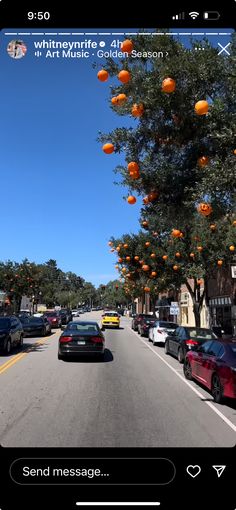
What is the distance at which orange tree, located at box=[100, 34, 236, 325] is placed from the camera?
6035 mm

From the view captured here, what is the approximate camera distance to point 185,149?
7480mm

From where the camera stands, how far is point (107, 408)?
7594mm

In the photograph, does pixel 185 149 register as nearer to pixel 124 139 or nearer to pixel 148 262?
pixel 124 139

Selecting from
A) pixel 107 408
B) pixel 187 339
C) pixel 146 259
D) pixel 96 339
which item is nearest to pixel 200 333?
pixel 187 339

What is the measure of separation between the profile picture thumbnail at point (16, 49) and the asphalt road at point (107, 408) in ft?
14.1

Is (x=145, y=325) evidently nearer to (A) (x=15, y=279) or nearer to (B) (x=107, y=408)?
(B) (x=107, y=408)

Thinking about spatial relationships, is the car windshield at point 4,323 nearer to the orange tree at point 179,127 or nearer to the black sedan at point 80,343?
the black sedan at point 80,343

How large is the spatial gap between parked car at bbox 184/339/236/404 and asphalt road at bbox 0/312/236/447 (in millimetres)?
295

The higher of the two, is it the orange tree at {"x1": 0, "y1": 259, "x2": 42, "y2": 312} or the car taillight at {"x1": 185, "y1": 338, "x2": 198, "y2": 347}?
the orange tree at {"x1": 0, "y1": 259, "x2": 42, "y2": 312}

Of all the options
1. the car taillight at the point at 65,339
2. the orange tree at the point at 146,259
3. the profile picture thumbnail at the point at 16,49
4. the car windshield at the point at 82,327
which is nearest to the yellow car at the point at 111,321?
the orange tree at the point at 146,259
